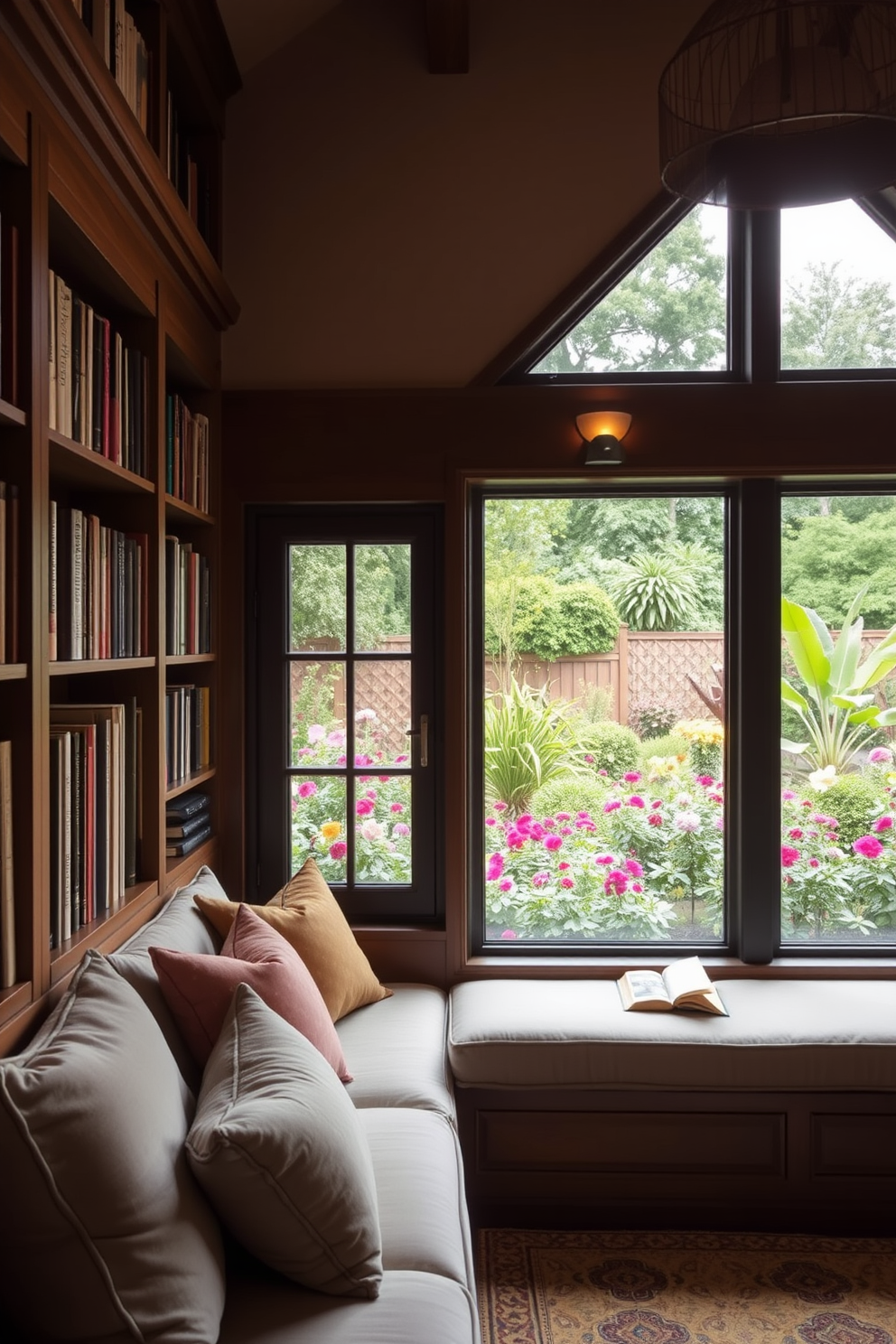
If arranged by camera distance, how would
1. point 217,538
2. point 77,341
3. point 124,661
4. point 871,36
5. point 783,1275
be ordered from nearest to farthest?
point 871,36, point 77,341, point 124,661, point 783,1275, point 217,538

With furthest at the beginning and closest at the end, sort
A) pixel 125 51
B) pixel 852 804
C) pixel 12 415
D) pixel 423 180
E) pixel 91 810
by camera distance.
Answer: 1. pixel 852 804
2. pixel 423 180
3. pixel 125 51
4. pixel 91 810
5. pixel 12 415

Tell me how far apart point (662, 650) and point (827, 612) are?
1.91ft

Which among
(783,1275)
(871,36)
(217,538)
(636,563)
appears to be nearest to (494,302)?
(636,563)

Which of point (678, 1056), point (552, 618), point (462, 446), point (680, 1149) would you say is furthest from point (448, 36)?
point (680, 1149)

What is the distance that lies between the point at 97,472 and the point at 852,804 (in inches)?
104

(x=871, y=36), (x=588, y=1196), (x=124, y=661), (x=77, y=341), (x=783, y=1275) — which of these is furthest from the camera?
(x=588, y=1196)

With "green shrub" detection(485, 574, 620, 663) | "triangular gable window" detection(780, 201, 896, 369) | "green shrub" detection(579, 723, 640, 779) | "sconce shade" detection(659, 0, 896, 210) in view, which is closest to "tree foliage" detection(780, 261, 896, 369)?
"triangular gable window" detection(780, 201, 896, 369)

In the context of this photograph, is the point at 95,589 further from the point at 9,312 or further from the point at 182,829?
the point at 182,829

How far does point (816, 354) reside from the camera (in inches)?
130

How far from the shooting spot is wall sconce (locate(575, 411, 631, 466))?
10.3ft

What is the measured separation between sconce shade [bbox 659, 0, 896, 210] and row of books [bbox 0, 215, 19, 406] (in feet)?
4.05

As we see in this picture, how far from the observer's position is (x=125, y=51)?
2.21 metres

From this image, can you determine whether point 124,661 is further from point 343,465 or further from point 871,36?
point 871,36

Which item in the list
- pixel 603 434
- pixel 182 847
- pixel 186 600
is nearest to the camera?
pixel 182 847
